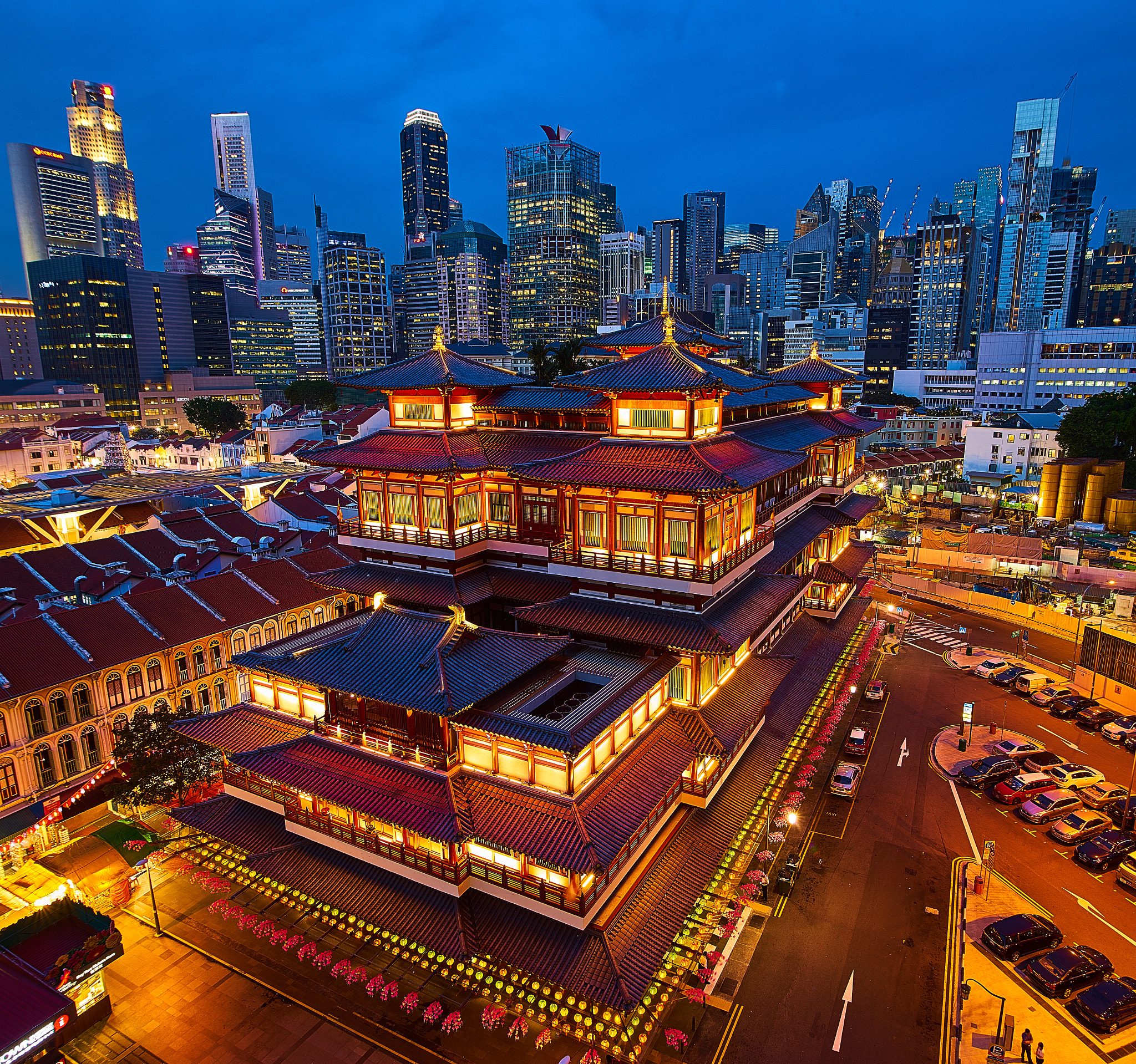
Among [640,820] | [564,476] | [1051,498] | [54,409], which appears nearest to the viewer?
[640,820]

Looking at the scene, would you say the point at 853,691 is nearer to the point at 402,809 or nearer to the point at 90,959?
the point at 402,809

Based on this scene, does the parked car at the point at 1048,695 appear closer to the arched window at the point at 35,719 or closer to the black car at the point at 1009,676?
the black car at the point at 1009,676

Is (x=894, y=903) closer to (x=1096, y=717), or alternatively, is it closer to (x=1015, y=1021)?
(x=1015, y=1021)

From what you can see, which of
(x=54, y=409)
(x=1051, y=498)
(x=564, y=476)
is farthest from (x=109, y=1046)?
(x=54, y=409)

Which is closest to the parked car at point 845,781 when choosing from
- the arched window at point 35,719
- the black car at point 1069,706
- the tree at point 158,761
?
the black car at point 1069,706

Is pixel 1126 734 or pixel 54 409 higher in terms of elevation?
pixel 54 409

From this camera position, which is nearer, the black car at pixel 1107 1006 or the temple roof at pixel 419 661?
the temple roof at pixel 419 661

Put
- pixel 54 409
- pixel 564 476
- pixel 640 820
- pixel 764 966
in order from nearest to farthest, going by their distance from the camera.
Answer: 1. pixel 640 820
2. pixel 764 966
3. pixel 564 476
4. pixel 54 409
